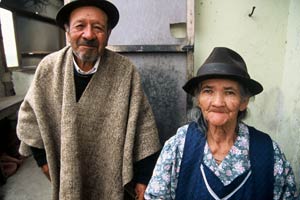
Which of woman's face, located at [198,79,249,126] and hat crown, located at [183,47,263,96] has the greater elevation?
hat crown, located at [183,47,263,96]

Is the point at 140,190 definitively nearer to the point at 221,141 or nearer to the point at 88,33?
the point at 221,141

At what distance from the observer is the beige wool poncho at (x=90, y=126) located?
4.91ft

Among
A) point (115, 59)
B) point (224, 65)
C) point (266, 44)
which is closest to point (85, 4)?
point (115, 59)

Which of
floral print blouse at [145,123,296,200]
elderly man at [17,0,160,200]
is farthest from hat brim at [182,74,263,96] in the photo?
elderly man at [17,0,160,200]

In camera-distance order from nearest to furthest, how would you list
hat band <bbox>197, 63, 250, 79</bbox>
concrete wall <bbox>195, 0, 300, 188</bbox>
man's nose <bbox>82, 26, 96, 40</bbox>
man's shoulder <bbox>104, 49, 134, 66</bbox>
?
hat band <bbox>197, 63, 250, 79</bbox> < man's nose <bbox>82, 26, 96, 40</bbox> < man's shoulder <bbox>104, 49, 134, 66</bbox> < concrete wall <bbox>195, 0, 300, 188</bbox>

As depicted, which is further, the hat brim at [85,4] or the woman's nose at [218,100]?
the hat brim at [85,4]

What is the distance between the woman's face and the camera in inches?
46.9

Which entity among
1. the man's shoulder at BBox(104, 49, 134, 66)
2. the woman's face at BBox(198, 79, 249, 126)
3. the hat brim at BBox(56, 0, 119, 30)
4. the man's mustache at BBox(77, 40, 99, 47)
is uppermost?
the hat brim at BBox(56, 0, 119, 30)

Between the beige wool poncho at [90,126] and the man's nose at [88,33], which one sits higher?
the man's nose at [88,33]

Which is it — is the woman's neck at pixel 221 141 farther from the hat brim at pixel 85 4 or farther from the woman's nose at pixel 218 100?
the hat brim at pixel 85 4

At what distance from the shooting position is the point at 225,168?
123 centimetres

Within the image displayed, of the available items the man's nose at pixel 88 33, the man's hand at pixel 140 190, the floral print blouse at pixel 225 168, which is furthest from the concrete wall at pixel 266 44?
the man's hand at pixel 140 190

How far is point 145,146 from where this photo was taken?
61.9 inches

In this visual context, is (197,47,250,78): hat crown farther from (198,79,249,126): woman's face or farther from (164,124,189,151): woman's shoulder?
(164,124,189,151): woman's shoulder
